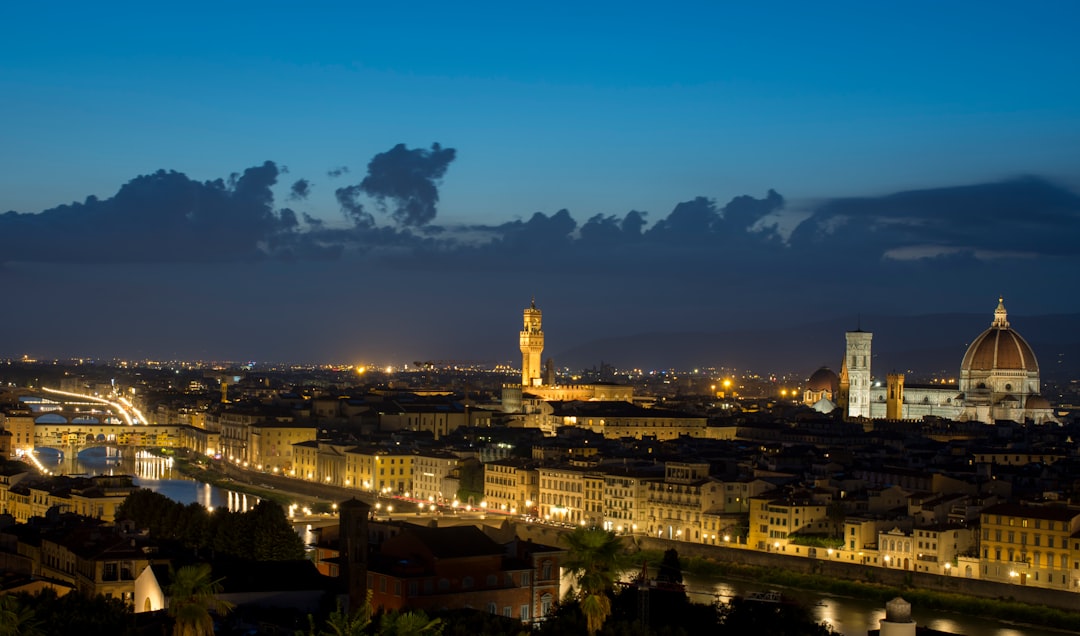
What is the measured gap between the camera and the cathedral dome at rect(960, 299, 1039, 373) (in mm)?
79938

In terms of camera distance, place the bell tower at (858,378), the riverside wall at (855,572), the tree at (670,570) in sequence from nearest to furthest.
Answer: the riverside wall at (855,572) → the tree at (670,570) → the bell tower at (858,378)

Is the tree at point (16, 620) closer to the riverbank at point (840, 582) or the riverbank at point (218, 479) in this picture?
the riverbank at point (840, 582)

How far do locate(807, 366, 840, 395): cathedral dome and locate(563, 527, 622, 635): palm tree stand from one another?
68.6 metres

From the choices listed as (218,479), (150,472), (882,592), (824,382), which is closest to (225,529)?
(882,592)

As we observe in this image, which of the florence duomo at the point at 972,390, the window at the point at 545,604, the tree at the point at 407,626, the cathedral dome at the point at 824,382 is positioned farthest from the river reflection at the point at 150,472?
the cathedral dome at the point at 824,382

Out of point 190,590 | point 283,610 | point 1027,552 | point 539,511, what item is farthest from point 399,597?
point 539,511

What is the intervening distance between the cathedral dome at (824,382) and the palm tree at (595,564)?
6861cm

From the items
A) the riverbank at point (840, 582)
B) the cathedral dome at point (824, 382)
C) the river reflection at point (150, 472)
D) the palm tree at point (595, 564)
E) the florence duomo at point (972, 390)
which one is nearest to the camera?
the palm tree at point (595, 564)

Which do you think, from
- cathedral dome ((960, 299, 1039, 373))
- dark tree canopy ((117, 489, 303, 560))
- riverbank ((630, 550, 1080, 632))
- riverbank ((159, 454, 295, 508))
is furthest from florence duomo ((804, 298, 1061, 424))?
dark tree canopy ((117, 489, 303, 560))

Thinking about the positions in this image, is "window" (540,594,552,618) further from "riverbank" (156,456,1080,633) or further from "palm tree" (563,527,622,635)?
"palm tree" (563,527,622,635)

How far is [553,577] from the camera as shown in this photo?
25938 millimetres

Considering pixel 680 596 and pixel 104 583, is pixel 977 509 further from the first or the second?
pixel 104 583

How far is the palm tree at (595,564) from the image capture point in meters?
22.5

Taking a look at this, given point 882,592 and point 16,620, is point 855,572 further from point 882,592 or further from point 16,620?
point 16,620
